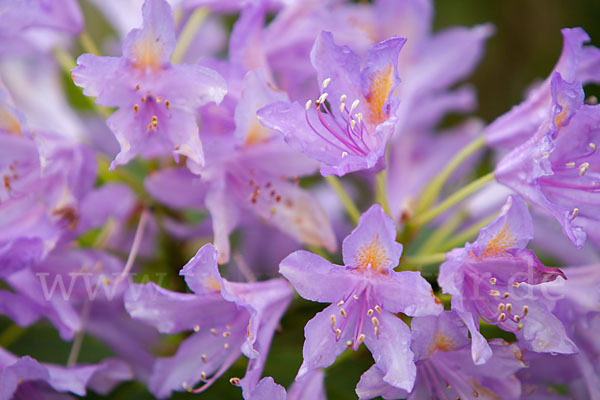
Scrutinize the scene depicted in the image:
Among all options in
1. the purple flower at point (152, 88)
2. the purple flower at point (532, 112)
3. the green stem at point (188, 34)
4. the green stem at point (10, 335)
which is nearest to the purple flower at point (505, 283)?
the purple flower at point (532, 112)

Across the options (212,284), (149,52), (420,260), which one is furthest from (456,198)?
(149,52)

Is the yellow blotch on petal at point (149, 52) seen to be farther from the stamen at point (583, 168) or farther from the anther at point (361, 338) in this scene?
the stamen at point (583, 168)

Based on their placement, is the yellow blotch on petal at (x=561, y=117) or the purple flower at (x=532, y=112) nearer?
the yellow blotch on petal at (x=561, y=117)

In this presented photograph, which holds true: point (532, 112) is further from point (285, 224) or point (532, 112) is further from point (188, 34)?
point (188, 34)

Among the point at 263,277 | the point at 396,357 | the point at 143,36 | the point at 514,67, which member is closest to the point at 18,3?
the point at 143,36

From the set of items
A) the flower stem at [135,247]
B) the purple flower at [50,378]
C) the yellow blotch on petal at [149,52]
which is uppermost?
the yellow blotch on petal at [149,52]

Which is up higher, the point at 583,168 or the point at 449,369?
the point at 583,168

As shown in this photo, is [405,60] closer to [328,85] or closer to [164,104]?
[328,85]
